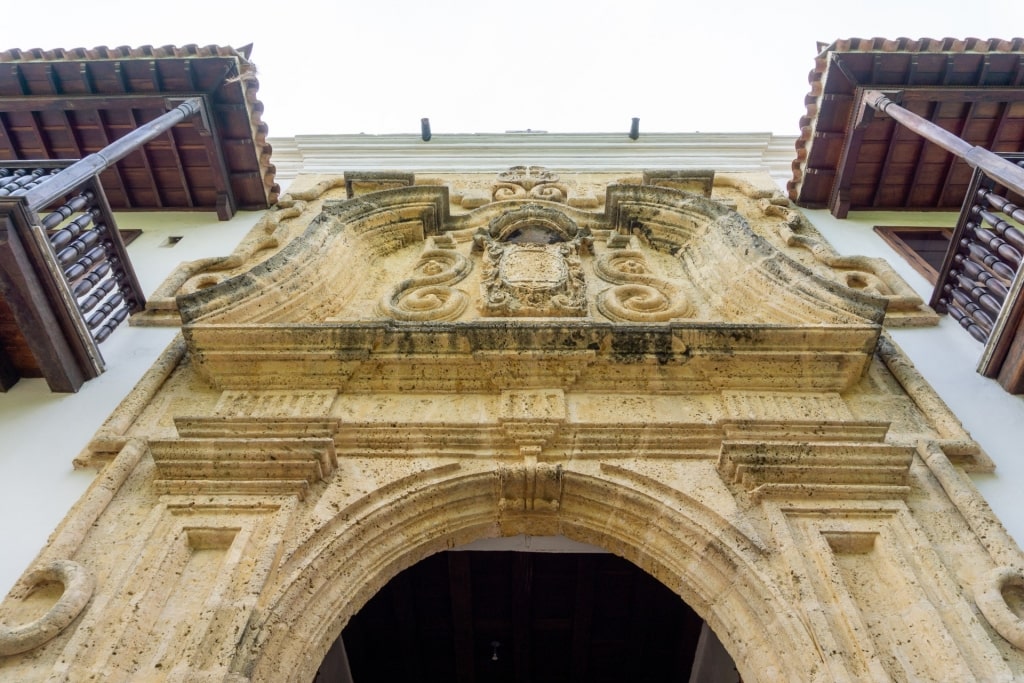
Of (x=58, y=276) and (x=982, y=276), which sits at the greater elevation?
(x=58, y=276)

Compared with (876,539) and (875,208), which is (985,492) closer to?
(876,539)

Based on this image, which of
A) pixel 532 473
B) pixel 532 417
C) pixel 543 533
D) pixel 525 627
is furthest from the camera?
pixel 525 627

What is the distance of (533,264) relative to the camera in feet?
17.5

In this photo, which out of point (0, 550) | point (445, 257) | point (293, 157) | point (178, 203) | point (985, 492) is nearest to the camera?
point (0, 550)

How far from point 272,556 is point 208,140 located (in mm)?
5219

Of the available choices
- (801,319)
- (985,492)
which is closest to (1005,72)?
(801,319)

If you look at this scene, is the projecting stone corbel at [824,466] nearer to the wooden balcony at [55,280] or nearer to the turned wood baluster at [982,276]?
the turned wood baluster at [982,276]

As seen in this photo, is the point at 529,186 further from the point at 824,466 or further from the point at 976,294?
the point at 824,466

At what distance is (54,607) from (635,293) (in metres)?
4.05

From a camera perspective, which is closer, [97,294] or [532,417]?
[532,417]

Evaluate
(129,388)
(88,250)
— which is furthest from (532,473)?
(88,250)

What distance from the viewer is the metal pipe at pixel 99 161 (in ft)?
13.8

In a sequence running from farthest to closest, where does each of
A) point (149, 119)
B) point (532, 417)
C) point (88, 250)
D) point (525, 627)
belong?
point (149, 119) < point (525, 627) < point (88, 250) < point (532, 417)

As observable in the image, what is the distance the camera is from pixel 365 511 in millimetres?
3471
